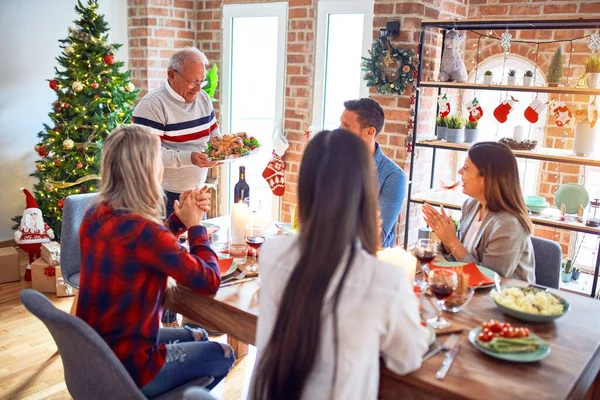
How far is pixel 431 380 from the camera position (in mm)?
1276

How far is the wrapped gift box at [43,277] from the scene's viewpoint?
11.8ft

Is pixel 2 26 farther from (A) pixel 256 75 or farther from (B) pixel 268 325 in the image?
(B) pixel 268 325

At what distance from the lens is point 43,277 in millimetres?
3617

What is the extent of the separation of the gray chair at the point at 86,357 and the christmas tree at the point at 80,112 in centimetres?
257

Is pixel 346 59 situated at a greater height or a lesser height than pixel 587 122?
Answer: greater

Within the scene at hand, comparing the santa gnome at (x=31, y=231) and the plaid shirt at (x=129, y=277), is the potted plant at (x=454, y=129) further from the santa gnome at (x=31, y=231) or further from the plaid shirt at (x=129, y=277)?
the santa gnome at (x=31, y=231)

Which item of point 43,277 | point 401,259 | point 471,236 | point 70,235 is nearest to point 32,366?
point 70,235

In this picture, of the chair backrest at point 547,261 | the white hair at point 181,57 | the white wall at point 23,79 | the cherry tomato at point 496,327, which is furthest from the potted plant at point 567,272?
the white wall at point 23,79

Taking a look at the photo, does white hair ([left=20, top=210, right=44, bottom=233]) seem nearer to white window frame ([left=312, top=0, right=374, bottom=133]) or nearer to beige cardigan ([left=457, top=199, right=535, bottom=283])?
white window frame ([left=312, top=0, right=374, bottom=133])

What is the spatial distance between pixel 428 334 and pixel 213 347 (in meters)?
0.74

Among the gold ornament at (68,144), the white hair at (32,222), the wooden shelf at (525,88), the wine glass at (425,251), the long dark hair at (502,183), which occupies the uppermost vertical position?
the wooden shelf at (525,88)

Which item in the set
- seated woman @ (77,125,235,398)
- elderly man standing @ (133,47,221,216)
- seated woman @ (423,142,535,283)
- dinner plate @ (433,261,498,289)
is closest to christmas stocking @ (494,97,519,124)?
seated woman @ (423,142,535,283)

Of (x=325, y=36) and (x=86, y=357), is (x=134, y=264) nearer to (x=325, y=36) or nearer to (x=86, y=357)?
(x=86, y=357)

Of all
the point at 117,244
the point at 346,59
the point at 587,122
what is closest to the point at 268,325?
the point at 117,244
